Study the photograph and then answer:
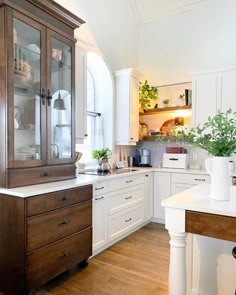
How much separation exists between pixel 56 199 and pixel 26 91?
988 millimetres

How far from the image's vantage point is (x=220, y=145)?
151 cm

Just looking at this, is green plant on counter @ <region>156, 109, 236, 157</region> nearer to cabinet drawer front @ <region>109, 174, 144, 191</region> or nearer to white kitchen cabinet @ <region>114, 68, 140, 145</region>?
cabinet drawer front @ <region>109, 174, 144, 191</region>

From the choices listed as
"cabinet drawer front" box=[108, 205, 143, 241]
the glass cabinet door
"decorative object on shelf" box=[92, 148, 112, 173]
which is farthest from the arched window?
the glass cabinet door

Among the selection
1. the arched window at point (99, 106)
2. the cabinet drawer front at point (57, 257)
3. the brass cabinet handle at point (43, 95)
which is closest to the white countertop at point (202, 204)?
the cabinet drawer front at point (57, 257)

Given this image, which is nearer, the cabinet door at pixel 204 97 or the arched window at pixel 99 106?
the cabinet door at pixel 204 97

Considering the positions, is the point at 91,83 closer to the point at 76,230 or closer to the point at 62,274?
the point at 76,230

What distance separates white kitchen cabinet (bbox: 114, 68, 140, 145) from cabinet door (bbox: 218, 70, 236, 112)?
131cm

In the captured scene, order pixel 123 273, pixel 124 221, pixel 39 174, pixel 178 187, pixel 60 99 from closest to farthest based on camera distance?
pixel 39 174, pixel 123 273, pixel 60 99, pixel 124 221, pixel 178 187

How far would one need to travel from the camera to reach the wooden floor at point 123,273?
2066mm

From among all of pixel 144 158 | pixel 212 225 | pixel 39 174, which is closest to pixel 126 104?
pixel 144 158

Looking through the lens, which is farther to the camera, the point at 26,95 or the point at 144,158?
the point at 144,158

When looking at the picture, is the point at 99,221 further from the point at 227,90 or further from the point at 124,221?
the point at 227,90

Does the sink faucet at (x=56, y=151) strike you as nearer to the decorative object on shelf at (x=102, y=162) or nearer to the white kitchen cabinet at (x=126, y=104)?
the decorative object on shelf at (x=102, y=162)

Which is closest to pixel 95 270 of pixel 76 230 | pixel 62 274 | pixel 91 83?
pixel 62 274
